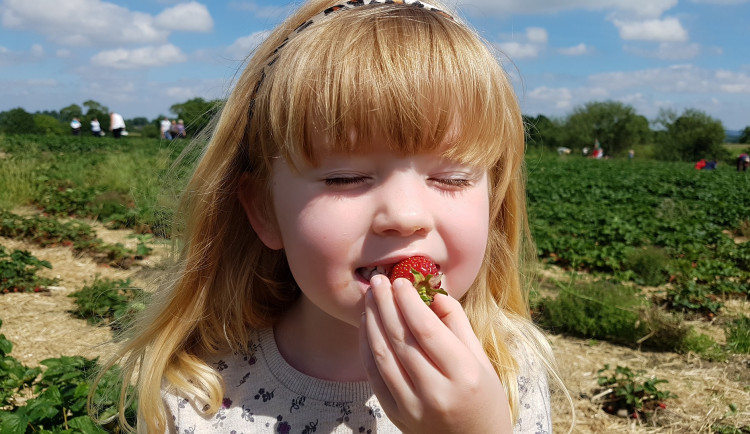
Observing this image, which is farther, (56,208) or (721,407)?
(56,208)

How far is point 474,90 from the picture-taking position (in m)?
1.40

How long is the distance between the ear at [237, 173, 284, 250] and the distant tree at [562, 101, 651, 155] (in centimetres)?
8033

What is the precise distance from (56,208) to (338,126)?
8.20 m

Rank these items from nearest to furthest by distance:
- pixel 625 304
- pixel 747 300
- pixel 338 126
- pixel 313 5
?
pixel 338 126, pixel 313 5, pixel 625 304, pixel 747 300

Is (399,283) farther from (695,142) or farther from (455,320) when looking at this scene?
(695,142)

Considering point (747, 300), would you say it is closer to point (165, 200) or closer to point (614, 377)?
point (614, 377)

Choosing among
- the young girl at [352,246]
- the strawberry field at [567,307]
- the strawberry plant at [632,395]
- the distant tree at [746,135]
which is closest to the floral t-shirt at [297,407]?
the young girl at [352,246]

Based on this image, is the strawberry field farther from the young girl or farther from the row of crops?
the young girl

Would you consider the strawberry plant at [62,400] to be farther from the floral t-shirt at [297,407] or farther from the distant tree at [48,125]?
the distant tree at [48,125]

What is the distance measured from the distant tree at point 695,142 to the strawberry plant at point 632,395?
6826 centimetres

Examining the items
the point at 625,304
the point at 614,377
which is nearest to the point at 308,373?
the point at 614,377

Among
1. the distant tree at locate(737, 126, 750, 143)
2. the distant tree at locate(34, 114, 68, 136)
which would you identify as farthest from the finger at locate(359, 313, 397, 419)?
the distant tree at locate(737, 126, 750, 143)

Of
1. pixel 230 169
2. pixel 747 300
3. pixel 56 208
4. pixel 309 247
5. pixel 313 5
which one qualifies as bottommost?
pixel 747 300

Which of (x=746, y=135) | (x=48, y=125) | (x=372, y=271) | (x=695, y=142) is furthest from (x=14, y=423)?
(x=746, y=135)
